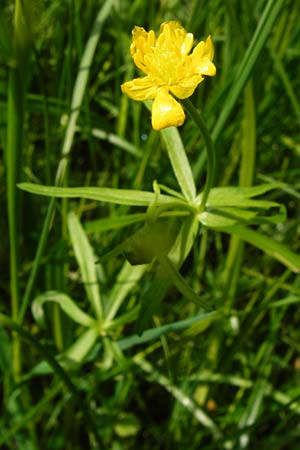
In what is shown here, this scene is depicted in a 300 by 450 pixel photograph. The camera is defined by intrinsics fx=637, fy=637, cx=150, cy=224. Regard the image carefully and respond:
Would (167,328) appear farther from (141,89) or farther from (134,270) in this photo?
(141,89)

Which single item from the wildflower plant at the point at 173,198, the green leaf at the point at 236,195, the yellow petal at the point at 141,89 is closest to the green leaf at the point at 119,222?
the wildflower plant at the point at 173,198

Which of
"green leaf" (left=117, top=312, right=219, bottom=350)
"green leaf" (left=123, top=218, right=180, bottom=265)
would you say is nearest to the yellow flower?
"green leaf" (left=123, top=218, right=180, bottom=265)

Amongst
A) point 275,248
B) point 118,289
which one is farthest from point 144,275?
point 275,248

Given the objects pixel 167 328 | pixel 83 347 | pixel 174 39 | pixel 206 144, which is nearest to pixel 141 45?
pixel 174 39

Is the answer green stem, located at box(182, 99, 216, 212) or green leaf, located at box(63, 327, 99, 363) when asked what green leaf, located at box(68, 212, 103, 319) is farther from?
green stem, located at box(182, 99, 216, 212)

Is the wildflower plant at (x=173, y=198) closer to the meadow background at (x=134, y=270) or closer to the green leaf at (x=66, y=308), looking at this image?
the green leaf at (x=66, y=308)
